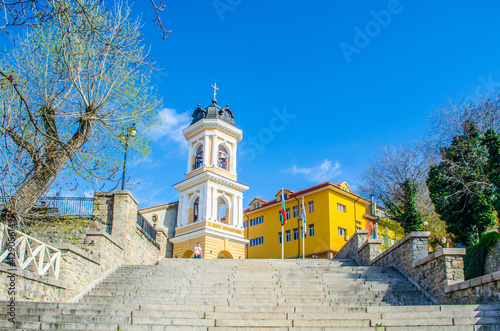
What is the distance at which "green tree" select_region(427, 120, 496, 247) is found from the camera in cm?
1856

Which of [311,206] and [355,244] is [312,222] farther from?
[355,244]

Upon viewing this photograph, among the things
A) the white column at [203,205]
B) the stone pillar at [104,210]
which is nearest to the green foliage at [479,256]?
the stone pillar at [104,210]

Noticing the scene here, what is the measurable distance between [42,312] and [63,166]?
15.6 ft

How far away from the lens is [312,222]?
132 feet

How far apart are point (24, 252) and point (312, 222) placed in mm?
32697

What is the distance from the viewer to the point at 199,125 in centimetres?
3538

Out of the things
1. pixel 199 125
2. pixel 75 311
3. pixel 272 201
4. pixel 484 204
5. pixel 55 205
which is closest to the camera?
pixel 75 311

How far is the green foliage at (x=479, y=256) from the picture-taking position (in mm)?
15414

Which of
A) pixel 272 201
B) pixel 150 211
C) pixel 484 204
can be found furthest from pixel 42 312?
pixel 272 201

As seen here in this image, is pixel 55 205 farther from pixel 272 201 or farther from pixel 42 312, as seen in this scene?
pixel 272 201

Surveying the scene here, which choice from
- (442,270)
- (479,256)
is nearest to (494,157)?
(479,256)

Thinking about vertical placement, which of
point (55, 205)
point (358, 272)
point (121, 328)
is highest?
point (55, 205)

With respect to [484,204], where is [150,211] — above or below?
above

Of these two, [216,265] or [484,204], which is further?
[484,204]
